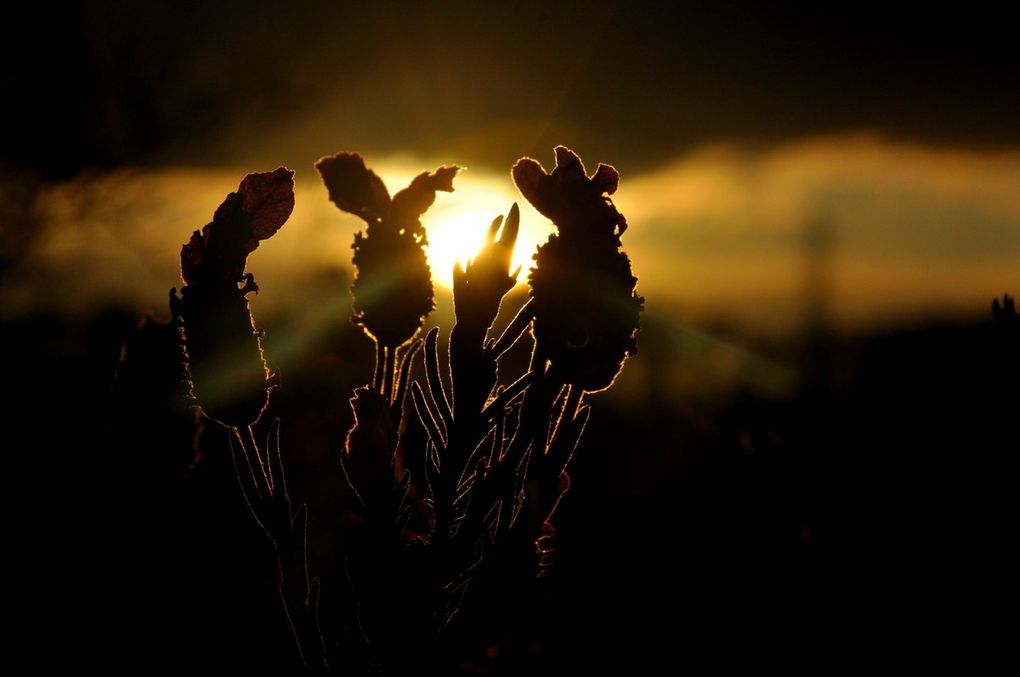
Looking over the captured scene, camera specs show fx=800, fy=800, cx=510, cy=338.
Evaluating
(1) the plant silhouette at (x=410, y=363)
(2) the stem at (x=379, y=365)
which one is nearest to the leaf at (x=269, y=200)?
(1) the plant silhouette at (x=410, y=363)

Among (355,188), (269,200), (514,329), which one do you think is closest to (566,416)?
(514,329)

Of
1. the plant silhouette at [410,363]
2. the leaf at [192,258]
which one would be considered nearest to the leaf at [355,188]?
the plant silhouette at [410,363]

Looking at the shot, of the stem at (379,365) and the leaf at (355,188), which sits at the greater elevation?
the leaf at (355,188)

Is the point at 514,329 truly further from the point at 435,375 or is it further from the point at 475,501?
the point at 475,501

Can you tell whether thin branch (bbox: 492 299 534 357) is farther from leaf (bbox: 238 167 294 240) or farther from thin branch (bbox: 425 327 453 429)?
leaf (bbox: 238 167 294 240)

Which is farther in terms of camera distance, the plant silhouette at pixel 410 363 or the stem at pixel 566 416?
the stem at pixel 566 416

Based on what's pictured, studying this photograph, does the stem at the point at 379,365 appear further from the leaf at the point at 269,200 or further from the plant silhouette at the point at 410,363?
the leaf at the point at 269,200

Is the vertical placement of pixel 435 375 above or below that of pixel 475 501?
above
